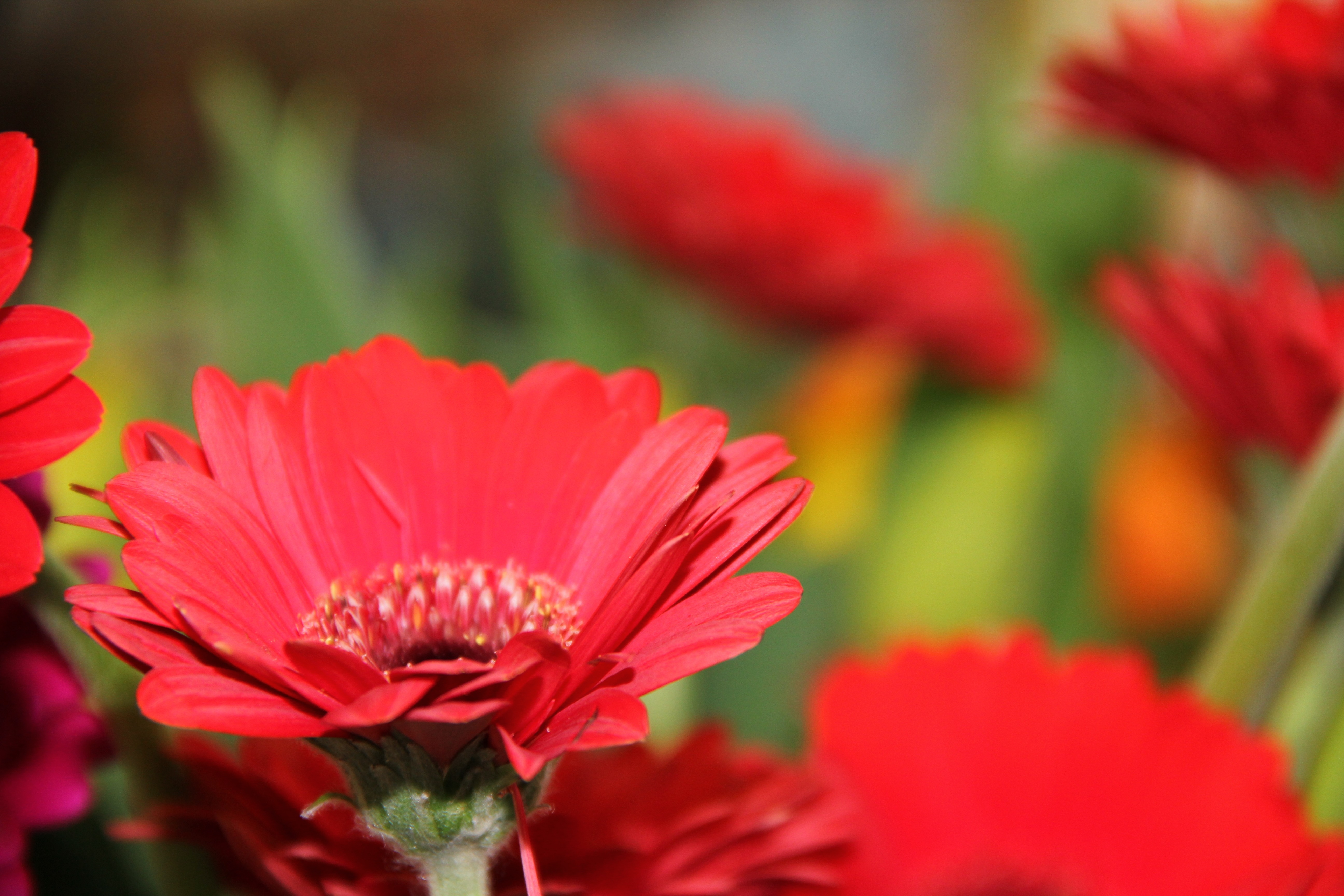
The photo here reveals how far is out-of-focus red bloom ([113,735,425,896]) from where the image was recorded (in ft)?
0.42

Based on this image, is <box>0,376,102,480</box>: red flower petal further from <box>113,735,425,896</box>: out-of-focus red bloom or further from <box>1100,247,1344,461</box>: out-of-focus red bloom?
<box>1100,247,1344,461</box>: out-of-focus red bloom

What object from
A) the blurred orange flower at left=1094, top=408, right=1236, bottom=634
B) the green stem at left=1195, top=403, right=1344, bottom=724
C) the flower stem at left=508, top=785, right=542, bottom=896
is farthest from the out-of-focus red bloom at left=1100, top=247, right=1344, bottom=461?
the blurred orange flower at left=1094, top=408, right=1236, bottom=634

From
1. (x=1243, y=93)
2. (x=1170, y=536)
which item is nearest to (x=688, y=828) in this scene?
(x=1243, y=93)

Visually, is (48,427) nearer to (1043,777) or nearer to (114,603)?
(114,603)

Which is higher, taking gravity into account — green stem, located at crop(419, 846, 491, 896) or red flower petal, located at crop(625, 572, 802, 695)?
red flower petal, located at crop(625, 572, 802, 695)

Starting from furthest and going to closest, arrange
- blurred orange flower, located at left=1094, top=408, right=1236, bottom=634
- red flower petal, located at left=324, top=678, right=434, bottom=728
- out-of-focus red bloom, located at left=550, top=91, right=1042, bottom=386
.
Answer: blurred orange flower, located at left=1094, top=408, right=1236, bottom=634 → out-of-focus red bloom, located at left=550, top=91, right=1042, bottom=386 → red flower petal, located at left=324, top=678, right=434, bottom=728

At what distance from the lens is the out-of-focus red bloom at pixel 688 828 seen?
14 centimetres

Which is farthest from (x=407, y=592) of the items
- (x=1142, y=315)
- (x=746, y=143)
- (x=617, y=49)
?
(x=617, y=49)

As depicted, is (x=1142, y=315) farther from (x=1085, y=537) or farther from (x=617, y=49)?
(x=617, y=49)

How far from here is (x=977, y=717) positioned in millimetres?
197

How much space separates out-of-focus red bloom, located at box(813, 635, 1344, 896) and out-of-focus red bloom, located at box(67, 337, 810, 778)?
0.23ft

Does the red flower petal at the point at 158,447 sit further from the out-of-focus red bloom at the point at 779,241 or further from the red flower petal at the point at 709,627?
the out-of-focus red bloom at the point at 779,241

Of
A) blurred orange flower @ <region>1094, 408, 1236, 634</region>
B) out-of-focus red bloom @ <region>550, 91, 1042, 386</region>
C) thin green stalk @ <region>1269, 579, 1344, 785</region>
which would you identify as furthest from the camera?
blurred orange flower @ <region>1094, 408, 1236, 634</region>

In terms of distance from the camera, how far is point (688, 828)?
0.13 metres
